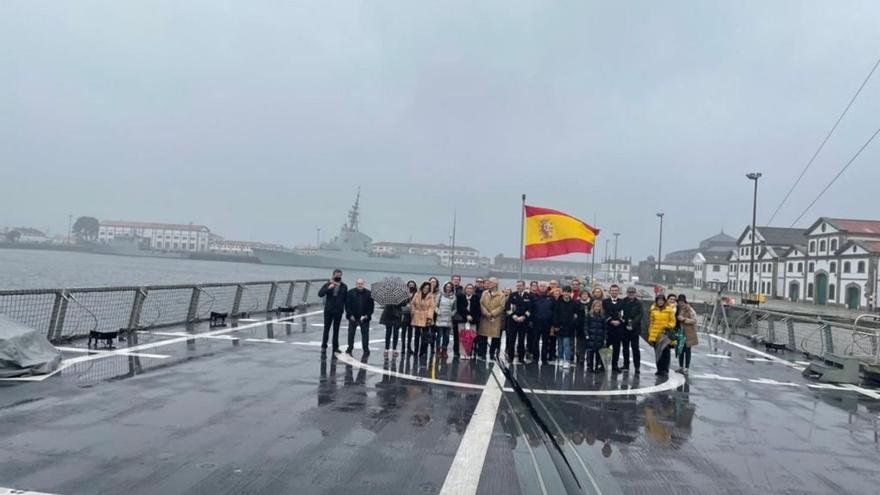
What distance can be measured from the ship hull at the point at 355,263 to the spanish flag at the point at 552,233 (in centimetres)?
9762

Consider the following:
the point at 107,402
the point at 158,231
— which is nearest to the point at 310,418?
the point at 107,402

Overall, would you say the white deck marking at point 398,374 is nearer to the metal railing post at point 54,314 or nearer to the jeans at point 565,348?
the jeans at point 565,348

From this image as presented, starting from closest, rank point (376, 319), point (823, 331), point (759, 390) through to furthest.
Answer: point (759, 390) < point (823, 331) < point (376, 319)

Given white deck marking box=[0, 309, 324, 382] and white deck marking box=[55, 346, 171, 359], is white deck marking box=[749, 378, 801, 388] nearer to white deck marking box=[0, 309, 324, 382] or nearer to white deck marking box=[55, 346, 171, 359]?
white deck marking box=[55, 346, 171, 359]

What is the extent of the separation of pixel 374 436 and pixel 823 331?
1393cm

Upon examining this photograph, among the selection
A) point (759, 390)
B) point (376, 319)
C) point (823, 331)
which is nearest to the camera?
point (759, 390)

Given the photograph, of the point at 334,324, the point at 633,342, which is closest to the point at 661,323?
the point at 633,342

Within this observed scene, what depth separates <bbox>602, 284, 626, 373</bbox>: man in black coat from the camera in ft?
37.1

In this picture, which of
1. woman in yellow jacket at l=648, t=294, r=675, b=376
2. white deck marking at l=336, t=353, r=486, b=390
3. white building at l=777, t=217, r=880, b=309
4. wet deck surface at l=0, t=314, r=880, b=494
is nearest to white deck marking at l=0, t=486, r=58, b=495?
wet deck surface at l=0, t=314, r=880, b=494

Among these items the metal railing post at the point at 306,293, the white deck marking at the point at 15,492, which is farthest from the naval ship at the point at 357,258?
the white deck marking at the point at 15,492

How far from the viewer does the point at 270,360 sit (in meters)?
10.8

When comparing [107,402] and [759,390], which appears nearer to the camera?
[107,402]

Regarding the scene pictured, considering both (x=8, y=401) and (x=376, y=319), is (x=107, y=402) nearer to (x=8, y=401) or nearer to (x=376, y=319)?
(x=8, y=401)

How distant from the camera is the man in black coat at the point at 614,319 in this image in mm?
11312
